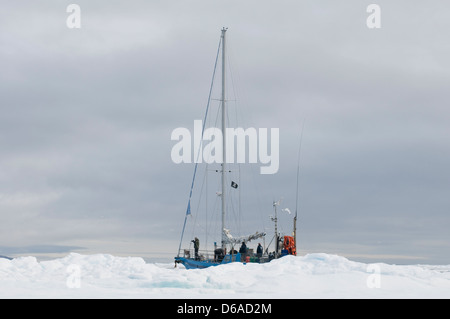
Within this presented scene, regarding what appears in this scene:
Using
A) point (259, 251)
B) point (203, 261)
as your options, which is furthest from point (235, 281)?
point (203, 261)

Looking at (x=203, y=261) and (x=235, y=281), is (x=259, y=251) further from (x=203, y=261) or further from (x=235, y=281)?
(x=235, y=281)

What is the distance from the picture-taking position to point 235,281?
37.2m

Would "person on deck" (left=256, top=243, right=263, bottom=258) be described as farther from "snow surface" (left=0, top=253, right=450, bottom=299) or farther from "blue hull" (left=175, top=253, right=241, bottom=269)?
"snow surface" (left=0, top=253, right=450, bottom=299)

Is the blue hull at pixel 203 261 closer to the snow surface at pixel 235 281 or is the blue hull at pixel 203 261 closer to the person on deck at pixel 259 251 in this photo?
the person on deck at pixel 259 251

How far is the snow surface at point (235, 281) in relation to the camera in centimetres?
3359

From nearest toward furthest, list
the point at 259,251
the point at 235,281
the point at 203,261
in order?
the point at 235,281 < the point at 259,251 < the point at 203,261

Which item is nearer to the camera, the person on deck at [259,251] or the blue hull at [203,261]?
the blue hull at [203,261]

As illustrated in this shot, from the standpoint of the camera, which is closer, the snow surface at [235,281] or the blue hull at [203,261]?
the snow surface at [235,281]

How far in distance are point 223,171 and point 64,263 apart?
57.0ft

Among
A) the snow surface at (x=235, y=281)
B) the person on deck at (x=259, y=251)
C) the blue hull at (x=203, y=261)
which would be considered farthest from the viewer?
the person on deck at (x=259, y=251)

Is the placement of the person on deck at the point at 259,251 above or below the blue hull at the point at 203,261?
above

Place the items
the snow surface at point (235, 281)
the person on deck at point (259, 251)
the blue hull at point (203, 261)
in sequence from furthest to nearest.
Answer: the person on deck at point (259, 251) → the blue hull at point (203, 261) → the snow surface at point (235, 281)
